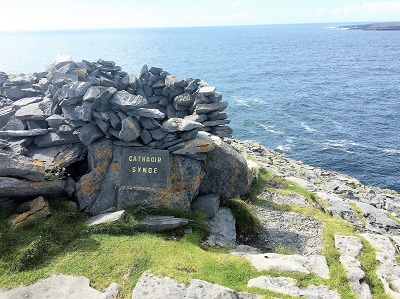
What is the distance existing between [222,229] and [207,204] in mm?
1400

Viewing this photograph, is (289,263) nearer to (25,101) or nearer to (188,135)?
(188,135)

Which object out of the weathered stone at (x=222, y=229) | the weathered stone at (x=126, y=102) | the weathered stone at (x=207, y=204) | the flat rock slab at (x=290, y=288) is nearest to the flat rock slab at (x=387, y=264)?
the flat rock slab at (x=290, y=288)

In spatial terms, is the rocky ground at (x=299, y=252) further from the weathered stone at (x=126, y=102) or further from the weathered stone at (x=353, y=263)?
the weathered stone at (x=126, y=102)

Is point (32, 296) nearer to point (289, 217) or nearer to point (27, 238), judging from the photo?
point (27, 238)

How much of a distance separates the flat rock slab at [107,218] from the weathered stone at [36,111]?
238 inches

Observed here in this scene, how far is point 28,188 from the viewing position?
13758 mm

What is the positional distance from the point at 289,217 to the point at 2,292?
13115 millimetres

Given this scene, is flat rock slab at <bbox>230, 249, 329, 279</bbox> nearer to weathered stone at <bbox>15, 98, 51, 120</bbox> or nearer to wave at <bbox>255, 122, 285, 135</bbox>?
weathered stone at <bbox>15, 98, 51, 120</bbox>

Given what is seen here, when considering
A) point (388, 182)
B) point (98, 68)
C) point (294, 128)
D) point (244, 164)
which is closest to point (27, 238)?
point (244, 164)

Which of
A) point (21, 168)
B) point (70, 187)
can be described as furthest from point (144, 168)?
point (21, 168)

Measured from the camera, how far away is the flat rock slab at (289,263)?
39.1 ft

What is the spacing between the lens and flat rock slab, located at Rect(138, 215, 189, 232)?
14086 mm

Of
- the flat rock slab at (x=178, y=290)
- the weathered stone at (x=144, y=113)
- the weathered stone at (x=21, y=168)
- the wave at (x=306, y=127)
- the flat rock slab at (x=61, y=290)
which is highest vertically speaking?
the weathered stone at (x=144, y=113)

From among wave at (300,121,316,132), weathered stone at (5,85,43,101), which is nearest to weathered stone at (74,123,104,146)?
weathered stone at (5,85,43,101)
